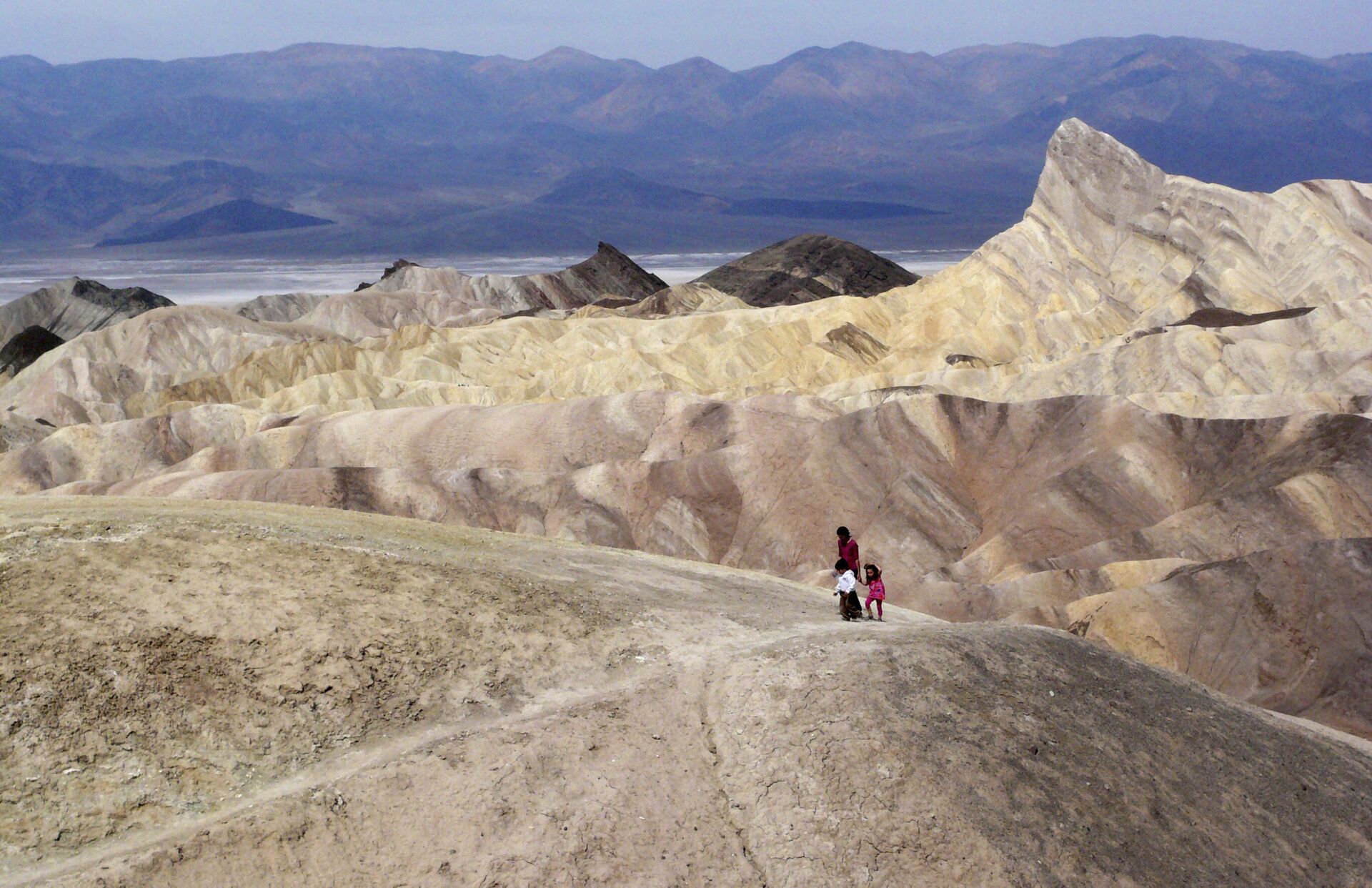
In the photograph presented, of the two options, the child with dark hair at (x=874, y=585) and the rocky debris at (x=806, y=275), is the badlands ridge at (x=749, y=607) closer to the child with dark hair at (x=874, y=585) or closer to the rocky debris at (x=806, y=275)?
the child with dark hair at (x=874, y=585)

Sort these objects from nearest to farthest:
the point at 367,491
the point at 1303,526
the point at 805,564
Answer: the point at 1303,526
the point at 805,564
the point at 367,491

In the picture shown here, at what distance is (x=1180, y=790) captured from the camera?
1695 centimetres

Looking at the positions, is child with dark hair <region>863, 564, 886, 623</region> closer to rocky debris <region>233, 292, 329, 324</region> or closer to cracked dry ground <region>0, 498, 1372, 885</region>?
cracked dry ground <region>0, 498, 1372, 885</region>

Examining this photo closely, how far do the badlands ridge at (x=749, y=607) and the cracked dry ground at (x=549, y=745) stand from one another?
0.06 m

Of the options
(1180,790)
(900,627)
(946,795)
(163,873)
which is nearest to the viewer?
(163,873)

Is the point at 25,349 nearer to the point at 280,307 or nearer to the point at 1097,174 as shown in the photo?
the point at 280,307

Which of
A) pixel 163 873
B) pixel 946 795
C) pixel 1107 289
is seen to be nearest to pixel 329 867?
pixel 163 873

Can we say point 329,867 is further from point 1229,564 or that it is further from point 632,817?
point 1229,564

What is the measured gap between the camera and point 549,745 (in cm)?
1525

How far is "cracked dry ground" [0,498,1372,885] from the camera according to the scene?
535 inches

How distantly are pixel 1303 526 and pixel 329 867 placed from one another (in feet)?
115

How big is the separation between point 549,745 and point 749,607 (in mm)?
7409

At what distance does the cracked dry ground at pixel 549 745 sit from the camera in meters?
13.6

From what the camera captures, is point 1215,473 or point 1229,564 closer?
point 1229,564
